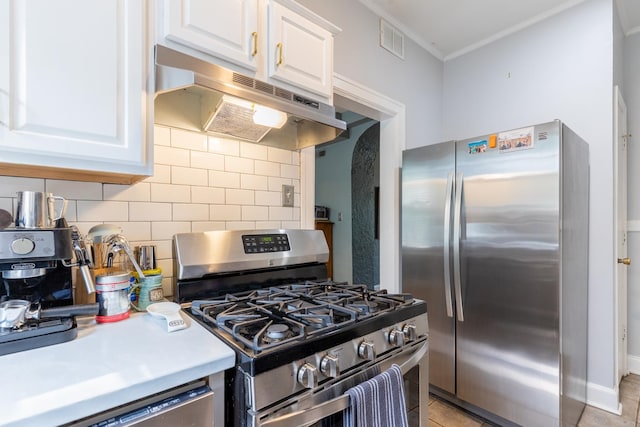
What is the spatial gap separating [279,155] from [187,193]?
0.56 meters

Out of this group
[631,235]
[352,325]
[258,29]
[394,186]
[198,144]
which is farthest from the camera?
[631,235]

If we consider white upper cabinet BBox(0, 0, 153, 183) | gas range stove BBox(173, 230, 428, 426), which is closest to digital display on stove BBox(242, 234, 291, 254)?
gas range stove BBox(173, 230, 428, 426)

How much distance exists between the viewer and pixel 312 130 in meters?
1.52

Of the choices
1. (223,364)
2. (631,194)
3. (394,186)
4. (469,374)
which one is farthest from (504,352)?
(631,194)

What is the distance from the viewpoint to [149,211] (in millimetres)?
1333

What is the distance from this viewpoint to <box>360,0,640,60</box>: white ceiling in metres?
2.24

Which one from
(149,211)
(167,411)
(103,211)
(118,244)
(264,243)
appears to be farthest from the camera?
(264,243)

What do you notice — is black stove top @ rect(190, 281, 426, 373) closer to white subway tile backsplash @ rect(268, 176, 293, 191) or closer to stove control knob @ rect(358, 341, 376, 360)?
stove control knob @ rect(358, 341, 376, 360)

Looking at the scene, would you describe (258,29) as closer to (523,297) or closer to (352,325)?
(352,325)

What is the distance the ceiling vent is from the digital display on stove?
1630 millimetres

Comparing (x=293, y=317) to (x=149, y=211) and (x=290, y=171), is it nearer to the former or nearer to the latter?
(x=149, y=211)

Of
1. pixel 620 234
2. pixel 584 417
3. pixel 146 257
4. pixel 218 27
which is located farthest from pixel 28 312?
pixel 620 234

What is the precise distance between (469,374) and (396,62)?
2.21 meters

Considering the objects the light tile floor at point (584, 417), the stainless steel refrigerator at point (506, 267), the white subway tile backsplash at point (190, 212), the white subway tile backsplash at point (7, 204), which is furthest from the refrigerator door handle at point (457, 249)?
the white subway tile backsplash at point (7, 204)
